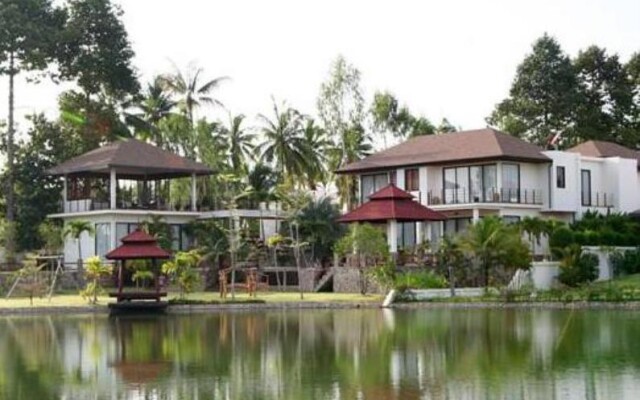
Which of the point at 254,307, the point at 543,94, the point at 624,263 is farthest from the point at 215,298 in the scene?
the point at 543,94

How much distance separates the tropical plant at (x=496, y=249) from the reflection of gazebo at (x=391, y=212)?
10.9 feet

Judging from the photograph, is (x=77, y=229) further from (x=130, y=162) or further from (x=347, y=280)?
(x=347, y=280)

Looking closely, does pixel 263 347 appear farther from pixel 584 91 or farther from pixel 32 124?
pixel 584 91

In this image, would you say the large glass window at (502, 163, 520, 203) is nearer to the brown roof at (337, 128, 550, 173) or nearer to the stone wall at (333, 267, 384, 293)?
the brown roof at (337, 128, 550, 173)

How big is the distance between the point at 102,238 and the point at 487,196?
1791 cm

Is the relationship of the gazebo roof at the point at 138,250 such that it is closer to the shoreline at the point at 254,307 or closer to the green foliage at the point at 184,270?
the green foliage at the point at 184,270

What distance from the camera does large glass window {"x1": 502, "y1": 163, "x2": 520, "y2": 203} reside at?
173 feet

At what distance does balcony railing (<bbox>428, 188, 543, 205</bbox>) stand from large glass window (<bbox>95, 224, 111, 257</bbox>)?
1499cm

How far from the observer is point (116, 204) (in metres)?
55.9

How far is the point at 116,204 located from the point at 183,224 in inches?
130

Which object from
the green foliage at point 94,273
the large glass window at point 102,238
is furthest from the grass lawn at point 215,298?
the large glass window at point 102,238

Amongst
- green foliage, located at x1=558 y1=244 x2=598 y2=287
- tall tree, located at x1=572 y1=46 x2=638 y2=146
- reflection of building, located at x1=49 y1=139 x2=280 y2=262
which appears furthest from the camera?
tall tree, located at x1=572 y1=46 x2=638 y2=146

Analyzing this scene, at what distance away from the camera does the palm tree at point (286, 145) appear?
65.4 m

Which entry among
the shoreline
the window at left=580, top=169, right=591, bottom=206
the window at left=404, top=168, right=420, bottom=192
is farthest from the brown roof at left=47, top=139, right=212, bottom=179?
the window at left=580, top=169, right=591, bottom=206
